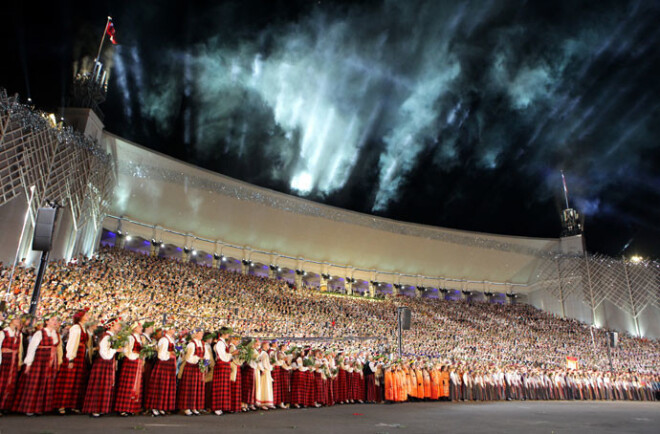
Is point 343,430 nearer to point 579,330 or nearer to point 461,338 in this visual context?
point 461,338

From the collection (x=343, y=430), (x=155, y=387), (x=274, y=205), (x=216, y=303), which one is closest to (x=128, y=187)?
(x=274, y=205)

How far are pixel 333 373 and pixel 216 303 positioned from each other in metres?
14.5

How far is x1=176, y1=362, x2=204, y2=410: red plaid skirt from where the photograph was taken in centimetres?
778

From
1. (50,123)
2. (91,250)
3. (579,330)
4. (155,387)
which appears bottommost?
(155,387)

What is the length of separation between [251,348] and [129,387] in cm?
278

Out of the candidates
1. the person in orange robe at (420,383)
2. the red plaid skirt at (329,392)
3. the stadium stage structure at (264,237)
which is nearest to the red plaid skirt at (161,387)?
the red plaid skirt at (329,392)

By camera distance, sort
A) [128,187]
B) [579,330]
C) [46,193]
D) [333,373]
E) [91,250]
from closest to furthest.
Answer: [333,373] < [46,193] < [91,250] < [128,187] < [579,330]

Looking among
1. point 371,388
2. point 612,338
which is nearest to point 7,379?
point 371,388

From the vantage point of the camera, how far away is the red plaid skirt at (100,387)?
682cm

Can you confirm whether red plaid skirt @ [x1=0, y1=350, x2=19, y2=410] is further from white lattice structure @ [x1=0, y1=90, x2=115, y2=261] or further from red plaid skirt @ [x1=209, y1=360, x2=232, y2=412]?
white lattice structure @ [x1=0, y1=90, x2=115, y2=261]

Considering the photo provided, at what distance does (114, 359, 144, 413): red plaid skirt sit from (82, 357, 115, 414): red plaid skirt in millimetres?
133

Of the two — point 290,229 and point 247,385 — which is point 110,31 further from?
point 247,385

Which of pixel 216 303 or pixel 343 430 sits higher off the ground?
pixel 216 303

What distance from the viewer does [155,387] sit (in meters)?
7.48
